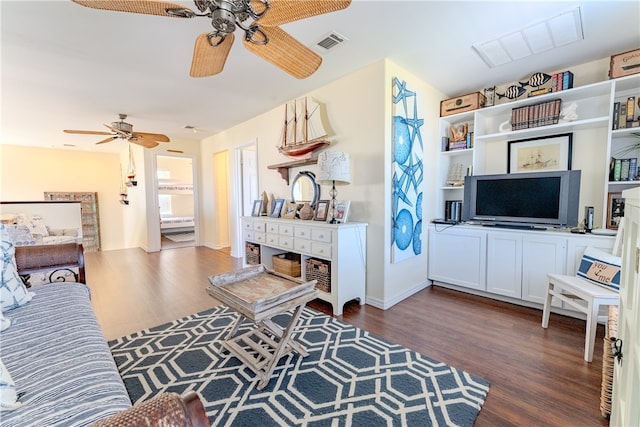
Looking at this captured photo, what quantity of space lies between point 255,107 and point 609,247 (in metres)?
4.14

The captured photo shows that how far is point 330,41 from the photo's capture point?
2254mm

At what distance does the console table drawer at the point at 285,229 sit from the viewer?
3.09 m

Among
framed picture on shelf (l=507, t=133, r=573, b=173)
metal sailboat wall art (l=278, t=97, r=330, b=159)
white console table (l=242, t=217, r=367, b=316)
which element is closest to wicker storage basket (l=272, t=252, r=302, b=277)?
white console table (l=242, t=217, r=367, b=316)

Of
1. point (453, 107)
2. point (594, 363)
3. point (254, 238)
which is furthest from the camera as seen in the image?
point (254, 238)

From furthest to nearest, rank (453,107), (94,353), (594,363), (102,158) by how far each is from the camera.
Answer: (102,158), (453,107), (594,363), (94,353)

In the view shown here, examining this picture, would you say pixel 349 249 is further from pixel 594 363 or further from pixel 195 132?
pixel 195 132

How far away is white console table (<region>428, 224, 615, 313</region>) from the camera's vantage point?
8.21 ft

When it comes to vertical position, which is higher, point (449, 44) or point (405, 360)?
point (449, 44)

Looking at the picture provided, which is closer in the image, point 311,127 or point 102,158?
point 311,127

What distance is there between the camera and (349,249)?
270cm

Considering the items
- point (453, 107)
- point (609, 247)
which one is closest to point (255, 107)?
point (453, 107)

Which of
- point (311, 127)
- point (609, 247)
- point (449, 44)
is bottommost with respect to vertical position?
point (609, 247)

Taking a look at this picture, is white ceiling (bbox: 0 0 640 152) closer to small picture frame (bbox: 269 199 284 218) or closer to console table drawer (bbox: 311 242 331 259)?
small picture frame (bbox: 269 199 284 218)

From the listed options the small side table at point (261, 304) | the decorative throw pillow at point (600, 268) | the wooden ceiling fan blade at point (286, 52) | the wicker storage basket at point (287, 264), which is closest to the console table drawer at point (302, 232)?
the wicker storage basket at point (287, 264)
